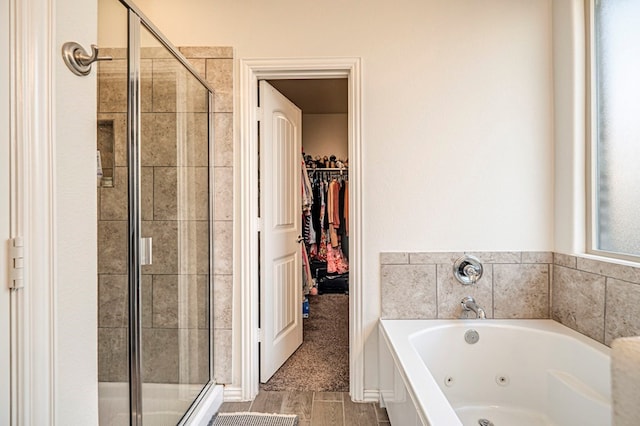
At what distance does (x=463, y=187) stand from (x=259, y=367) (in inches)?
69.0

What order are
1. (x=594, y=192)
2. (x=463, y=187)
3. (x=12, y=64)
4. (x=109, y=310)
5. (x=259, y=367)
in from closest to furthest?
(x=12, y=64), (x=109, y=310), (x=594, y=192), (x=463, y=187), (x=259, y=367)

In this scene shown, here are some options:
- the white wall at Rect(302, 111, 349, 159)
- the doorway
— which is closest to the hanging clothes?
the doorway

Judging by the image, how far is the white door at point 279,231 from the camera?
228 cm

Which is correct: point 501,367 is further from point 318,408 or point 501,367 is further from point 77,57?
point 77,57

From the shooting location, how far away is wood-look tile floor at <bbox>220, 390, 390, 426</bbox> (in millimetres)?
1907

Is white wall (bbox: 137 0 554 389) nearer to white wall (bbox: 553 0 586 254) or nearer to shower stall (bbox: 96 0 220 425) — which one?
white wall (bbox: 553 0 586 254)

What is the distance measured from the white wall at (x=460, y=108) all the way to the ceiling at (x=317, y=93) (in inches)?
53.8

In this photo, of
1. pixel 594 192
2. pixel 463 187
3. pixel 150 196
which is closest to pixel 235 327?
pixel 150 196

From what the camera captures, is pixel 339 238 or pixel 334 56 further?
pixel 339 238

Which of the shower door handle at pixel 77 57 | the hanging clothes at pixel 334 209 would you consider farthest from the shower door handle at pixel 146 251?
the hanging clothes at pixel 334 209

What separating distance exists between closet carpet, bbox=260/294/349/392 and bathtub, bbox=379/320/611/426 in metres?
0.43

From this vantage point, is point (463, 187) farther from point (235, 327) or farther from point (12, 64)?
point (12, 64)

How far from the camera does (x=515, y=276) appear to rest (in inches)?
81.7

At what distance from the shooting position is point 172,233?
5.63 feet
